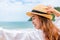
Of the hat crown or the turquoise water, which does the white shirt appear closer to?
the turquoise water

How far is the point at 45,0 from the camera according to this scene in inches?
44.6

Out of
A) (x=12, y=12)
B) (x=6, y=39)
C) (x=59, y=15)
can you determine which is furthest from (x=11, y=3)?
(x=59, y=15)

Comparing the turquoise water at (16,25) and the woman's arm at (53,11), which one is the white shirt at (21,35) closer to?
the turquoise water at (16,25)

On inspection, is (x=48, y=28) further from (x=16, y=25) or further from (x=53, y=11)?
(x=16, y=25)

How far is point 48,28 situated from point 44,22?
5 centimetres

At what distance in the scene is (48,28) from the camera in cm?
110

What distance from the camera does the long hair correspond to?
1101mm

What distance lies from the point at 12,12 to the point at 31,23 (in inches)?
6.5

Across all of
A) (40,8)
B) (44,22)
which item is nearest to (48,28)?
(44,22)

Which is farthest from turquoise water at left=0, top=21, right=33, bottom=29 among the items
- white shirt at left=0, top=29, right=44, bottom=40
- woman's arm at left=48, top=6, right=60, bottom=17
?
woman's arm at left=48, top=6, right=60, bottom=17

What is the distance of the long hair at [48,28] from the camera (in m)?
1.10

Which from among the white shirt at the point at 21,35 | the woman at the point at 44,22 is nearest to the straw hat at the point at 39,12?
the woman at the point at 44,22

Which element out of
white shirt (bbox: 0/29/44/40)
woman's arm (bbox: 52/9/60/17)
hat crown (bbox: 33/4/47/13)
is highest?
hat crown (bbox: 33/4/47/13)

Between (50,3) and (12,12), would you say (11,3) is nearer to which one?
(12,12)
